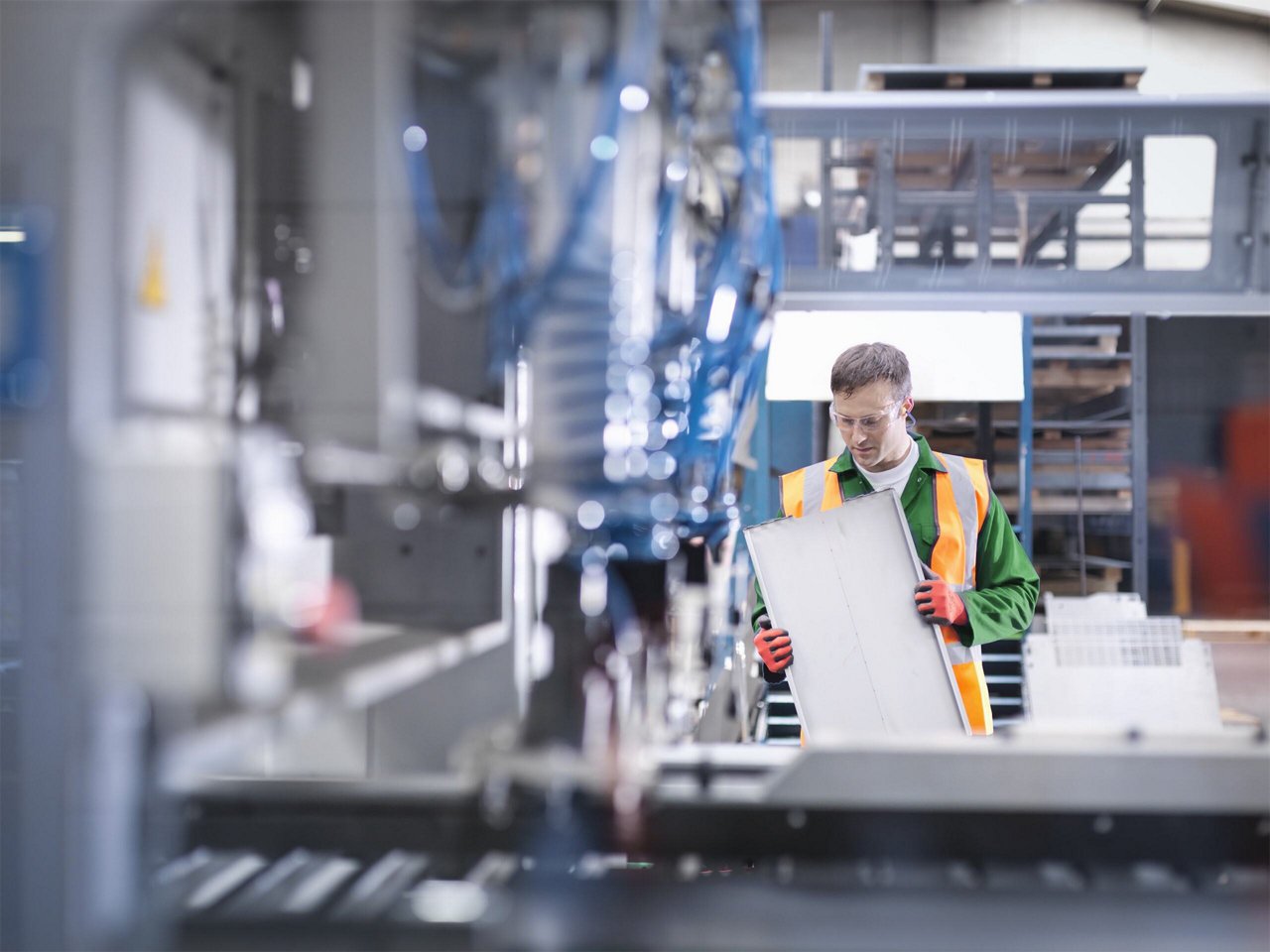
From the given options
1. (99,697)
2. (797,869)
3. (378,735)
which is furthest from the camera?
(378,735)

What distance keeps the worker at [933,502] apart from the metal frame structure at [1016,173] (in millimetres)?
609

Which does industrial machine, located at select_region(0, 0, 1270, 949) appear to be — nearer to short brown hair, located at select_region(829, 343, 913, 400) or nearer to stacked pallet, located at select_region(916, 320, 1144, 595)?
short brown hair, located at select_region(829, 343, 913, 400)

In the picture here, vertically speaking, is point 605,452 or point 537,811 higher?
point 605,452

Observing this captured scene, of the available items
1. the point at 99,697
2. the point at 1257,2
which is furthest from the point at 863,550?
the point at 1257,2

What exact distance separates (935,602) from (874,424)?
341 mm

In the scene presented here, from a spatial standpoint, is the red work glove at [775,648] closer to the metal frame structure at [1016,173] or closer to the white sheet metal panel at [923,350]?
the metal frame structure at [1016,173]

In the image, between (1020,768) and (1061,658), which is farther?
(1061,658)

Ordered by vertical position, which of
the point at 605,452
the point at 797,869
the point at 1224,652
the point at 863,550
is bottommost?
the point at 1224,652

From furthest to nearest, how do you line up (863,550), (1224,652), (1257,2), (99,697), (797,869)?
1. (1224,652)
2. (1257,2)
3. (863,550)
4. (797,869)
5. (99,697)

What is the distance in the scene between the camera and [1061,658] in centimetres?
302

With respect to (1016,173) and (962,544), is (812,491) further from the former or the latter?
(1016,173)

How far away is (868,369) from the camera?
60.5 inches

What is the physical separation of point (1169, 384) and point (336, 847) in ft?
17.0

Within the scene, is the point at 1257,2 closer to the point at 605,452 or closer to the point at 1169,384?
the point at 1169,384
